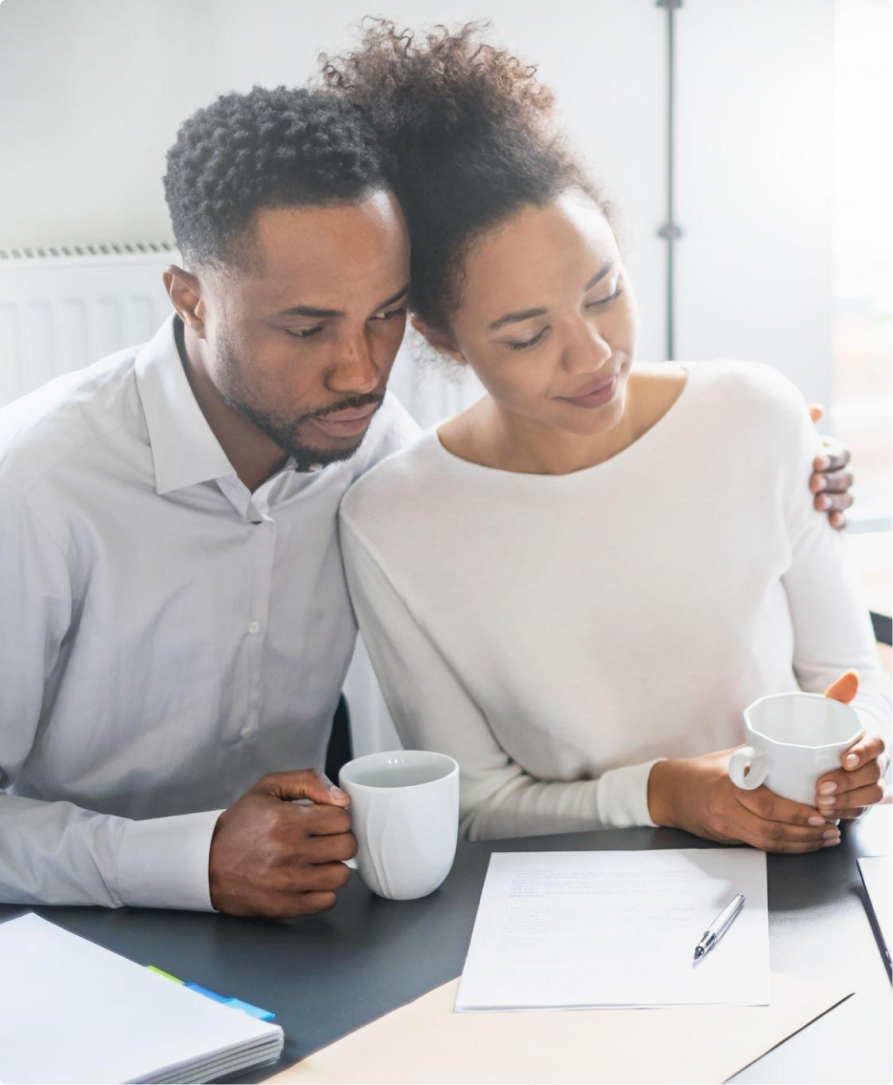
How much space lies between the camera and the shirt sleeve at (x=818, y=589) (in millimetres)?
1174

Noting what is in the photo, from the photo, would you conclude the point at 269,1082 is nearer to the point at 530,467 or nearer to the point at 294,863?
the point at 294,863

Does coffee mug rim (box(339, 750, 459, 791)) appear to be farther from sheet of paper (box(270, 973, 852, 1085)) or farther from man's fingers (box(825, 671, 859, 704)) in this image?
man's fingers (box(825, 671, 859, 704))

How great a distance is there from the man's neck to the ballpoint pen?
0.61 metres

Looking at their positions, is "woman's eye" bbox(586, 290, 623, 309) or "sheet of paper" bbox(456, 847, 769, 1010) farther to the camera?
"woman's eye" bbox(586, 290, 623, 309)

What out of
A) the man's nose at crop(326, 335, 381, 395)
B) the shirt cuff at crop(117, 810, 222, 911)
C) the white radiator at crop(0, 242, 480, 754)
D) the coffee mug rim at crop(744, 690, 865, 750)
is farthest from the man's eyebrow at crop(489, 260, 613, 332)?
the white radiator at crop(0, 242, 480, 754)

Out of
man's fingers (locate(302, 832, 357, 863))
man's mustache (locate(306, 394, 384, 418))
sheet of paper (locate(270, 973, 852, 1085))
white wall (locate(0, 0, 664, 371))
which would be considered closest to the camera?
sheet of paper (locate(270, 973, 852, 1085))

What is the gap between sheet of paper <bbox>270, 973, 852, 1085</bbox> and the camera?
63cm

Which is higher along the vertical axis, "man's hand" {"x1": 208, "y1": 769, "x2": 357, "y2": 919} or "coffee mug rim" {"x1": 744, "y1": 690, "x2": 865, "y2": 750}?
"coffee mug rim" {"x1": 744, "y1": 690, "x2": 865, "y2": 750}

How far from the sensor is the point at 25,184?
6.37ft

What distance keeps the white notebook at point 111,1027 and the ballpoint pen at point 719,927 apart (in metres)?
0.26

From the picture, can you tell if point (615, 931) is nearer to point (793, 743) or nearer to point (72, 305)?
point (793, 743)

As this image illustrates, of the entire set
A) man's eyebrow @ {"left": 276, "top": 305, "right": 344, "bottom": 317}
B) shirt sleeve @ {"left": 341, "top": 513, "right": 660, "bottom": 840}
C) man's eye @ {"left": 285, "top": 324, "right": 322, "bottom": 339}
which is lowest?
shirt sleeve @ {"left": 341, "top": 513, "right": 660, "bottom": 840}

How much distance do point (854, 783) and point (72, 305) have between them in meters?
1.52

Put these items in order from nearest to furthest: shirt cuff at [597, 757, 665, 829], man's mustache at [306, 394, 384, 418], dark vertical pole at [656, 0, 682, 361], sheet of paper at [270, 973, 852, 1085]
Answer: sheet of paper at [270, 973, 852, 1085] → shirt cuff at [597, 757, 665, 829] → man's mustache at [306, 394, 384, 418] → dark vertical pole at [656, 0, 682, 361]
